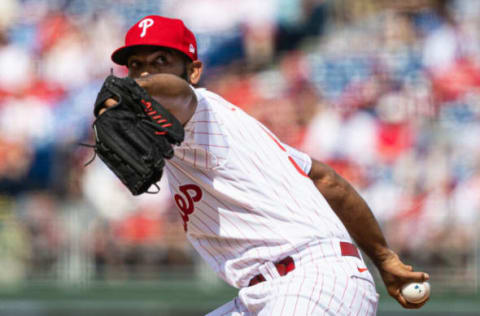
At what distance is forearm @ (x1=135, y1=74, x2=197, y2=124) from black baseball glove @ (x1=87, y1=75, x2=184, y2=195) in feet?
0.17

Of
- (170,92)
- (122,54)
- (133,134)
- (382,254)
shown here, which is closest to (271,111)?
(382,254)

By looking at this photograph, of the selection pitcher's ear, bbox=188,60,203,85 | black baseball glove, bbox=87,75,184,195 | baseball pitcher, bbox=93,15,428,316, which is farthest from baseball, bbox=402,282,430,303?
black baseball glove, bbox=87,75,184,195

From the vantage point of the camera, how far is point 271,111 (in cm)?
873

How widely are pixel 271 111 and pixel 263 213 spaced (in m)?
6.29

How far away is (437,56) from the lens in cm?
875

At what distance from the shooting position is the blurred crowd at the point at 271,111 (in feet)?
25.0

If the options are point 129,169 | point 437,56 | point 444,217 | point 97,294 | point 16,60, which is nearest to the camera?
point 129,169

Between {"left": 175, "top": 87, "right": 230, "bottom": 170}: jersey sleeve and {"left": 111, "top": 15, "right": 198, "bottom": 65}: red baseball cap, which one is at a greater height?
{"left": 111, "top": 15, "right": 198, "bottom": 65}: red baseball cap

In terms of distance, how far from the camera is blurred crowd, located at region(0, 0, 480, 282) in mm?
7607

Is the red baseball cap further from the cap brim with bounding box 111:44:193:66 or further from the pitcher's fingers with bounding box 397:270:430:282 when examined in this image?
the pitcher's fingers with bounding box 397:270:430:282

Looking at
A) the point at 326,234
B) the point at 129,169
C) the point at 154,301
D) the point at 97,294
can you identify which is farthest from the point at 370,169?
the point at 129,169

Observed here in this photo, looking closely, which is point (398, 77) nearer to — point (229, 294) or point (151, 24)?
point (229, 294)

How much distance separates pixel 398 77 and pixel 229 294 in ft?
10.2

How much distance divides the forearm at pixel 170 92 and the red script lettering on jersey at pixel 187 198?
0.37 metres
